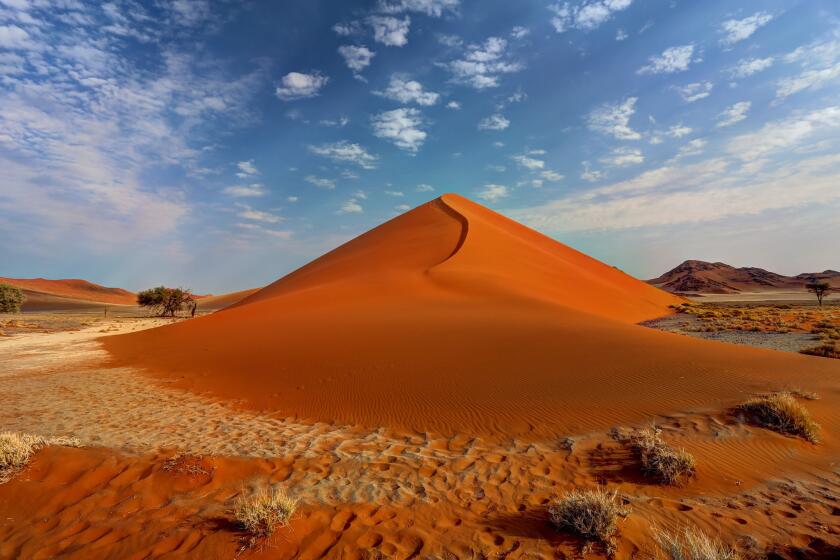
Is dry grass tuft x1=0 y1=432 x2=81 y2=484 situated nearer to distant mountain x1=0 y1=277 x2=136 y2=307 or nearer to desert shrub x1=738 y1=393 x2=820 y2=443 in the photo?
desert shrub x1=738 y1=393 x2=820 y2=443

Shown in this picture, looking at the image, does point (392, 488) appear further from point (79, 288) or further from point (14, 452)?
point (79, 288)

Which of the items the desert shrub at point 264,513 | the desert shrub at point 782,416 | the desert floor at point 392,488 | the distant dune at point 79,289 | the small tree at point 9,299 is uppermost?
the distant dune at point 79,289

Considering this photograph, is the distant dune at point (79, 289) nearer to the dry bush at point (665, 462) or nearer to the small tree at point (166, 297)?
the small tree at point (166, 297)

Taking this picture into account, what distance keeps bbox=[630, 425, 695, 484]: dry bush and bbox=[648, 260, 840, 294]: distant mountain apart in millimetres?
113604

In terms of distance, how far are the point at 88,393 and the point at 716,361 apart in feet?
49.2

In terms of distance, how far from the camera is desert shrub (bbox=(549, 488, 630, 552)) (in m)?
3.92

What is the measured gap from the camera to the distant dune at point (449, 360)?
8000 millimetres

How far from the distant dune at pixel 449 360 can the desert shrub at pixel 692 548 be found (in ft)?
10.1

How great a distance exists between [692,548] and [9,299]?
1994 inches

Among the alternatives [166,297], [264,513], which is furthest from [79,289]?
[264,513]

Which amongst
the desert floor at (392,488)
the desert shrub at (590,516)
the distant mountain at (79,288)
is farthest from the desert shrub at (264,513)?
the distant mountain at (79,288)

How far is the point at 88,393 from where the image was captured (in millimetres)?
10203

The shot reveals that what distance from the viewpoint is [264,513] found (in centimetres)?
420

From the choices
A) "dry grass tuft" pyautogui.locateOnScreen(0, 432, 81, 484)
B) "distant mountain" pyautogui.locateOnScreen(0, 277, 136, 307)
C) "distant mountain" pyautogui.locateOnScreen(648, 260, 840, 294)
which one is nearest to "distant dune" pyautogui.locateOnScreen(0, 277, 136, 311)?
"distant mountain" pyautogui.locateOnScreen(0, 277, 136, 307)
